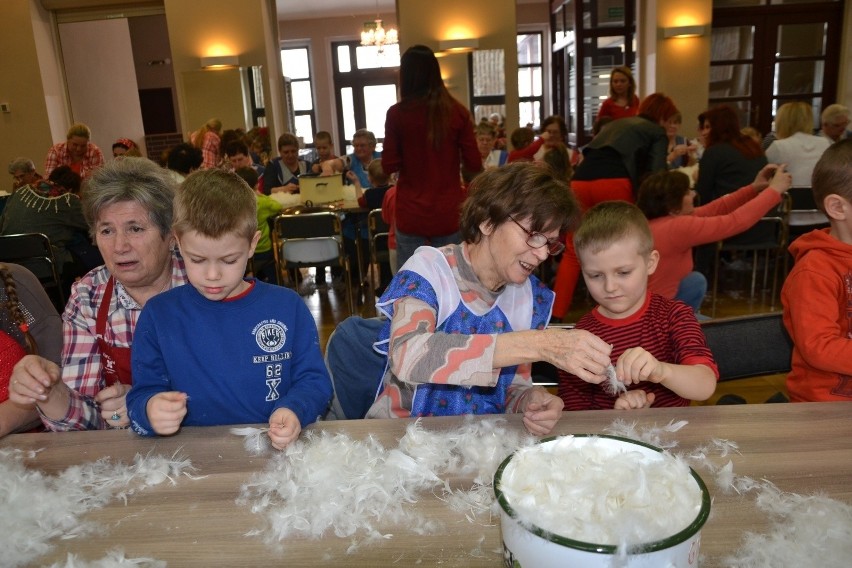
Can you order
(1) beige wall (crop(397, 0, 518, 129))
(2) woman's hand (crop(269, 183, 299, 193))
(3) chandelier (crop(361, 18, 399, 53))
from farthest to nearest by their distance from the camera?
(3) chandelier (crop(361, 18, 399, 53)) → (1) beige wall (crop(397, 0, 518, 129)) → (2) woman's hand (crop(269, 183, 299, 193))

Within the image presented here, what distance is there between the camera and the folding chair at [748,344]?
1710 millimetres

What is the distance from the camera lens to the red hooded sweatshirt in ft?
5.31

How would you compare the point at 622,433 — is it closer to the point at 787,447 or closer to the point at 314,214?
the point at 787,447

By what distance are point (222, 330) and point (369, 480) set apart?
2.22ft

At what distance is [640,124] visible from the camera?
4.29 m

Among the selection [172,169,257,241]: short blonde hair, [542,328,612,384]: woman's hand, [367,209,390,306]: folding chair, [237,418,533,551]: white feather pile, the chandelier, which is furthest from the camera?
the chandelier

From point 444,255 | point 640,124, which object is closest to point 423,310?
point 444,255

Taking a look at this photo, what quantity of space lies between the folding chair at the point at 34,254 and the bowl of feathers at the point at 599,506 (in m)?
4.77

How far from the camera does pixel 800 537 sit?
834mm

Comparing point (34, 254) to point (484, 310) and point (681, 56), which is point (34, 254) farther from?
point (681, 56)

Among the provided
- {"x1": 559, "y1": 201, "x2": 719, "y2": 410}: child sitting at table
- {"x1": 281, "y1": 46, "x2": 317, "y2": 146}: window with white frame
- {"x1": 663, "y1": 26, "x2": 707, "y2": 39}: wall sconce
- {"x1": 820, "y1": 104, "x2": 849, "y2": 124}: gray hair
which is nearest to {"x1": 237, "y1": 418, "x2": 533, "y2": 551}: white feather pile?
{"x1": 559, "y1": 201, "x2": 719, "y2": 410}: child sitting at table

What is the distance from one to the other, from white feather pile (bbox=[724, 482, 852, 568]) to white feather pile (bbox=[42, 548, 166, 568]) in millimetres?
741

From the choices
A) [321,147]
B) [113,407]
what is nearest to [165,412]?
[113,407]

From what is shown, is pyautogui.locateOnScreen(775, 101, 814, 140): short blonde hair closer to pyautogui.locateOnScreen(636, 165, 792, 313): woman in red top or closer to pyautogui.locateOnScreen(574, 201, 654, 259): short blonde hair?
pyautogui.locateOnScreen(636, 165, 792, 313): woman in red top
